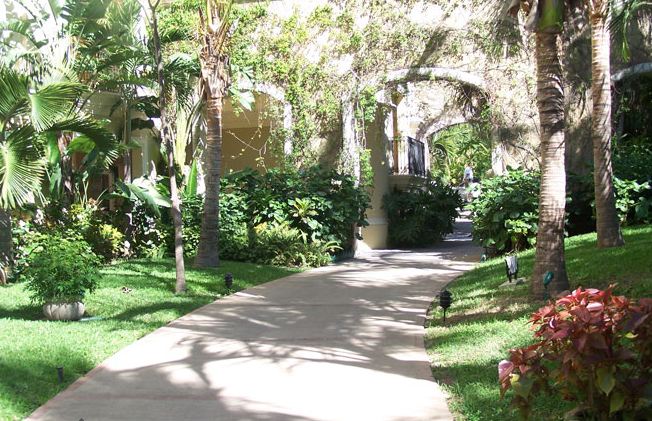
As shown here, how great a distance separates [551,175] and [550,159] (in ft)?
0.66

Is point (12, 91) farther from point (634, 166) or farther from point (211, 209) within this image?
point (634, 166)

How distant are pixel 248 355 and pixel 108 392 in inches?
67.4

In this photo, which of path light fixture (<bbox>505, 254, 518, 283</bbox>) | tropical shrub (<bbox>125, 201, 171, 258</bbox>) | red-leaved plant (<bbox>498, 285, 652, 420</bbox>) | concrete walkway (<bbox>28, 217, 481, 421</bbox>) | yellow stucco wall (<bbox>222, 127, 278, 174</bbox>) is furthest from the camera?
yellow stucco wall (<bbox>222, 127, 278, 174</bbox>)

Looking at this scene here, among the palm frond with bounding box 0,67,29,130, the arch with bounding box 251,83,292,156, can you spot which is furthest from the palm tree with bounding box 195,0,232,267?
the arch with bounding box 251,83,292,156

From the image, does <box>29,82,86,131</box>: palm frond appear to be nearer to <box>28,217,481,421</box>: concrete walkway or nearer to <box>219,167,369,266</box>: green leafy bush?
<box>28,217,481,421</box>: concrete walkway

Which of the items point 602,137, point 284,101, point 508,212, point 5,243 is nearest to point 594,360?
point 602,137

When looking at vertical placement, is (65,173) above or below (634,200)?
above

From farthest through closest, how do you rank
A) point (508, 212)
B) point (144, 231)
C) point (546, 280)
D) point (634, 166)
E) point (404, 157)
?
point (404, 157), point (144, 231), point (634, 166), point (508, 212), point (546, 280)

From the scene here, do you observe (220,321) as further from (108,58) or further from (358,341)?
(108,58)

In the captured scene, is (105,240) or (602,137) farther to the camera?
(105,240)

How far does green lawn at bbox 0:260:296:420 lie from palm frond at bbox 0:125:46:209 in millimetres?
1542

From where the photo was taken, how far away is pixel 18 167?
11.2 meters

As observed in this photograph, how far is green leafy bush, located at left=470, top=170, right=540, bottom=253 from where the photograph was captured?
14.6 metres

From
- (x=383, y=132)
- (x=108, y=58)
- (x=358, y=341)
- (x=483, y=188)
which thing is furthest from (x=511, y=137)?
(x=358, y=341)
